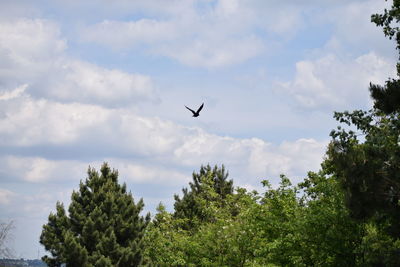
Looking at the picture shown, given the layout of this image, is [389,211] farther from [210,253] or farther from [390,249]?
[210,253]

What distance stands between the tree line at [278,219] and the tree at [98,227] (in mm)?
79

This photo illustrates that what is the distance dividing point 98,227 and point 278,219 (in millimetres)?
19620

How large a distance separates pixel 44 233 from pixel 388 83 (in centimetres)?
3800

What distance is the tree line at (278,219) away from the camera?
17078 mm

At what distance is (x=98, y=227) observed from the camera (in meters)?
47.6

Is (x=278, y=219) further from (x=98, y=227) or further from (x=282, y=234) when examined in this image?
(x=98, y=227)

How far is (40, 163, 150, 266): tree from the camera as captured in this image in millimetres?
45906

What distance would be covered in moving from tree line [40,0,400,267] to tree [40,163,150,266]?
3.1 inches

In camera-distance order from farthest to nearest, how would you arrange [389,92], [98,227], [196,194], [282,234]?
[196,194], [98,227], [282,234], [389,92]

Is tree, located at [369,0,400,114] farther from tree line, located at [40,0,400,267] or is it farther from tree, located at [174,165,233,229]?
tree, located at [174,165,233,229]

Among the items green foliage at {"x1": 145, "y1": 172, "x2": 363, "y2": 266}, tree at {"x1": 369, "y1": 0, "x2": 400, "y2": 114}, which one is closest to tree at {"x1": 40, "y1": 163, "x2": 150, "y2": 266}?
green foliage at {"x1": 145, "y1": 172, "x2": 363, "y2": 266}

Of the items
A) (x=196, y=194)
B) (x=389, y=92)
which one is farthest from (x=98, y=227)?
(x=389, y=92)

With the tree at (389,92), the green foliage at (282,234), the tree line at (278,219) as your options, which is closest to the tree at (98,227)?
the tree line at (278,219)

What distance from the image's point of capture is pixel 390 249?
18.1m
